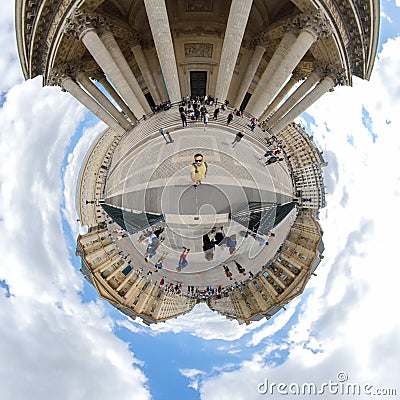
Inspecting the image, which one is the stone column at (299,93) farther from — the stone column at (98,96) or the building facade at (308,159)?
the building facade at (308,159)

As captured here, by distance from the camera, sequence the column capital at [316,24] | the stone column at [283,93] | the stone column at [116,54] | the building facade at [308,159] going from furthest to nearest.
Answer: the building facade at [308,159], the stone column at [283,93], the stone column at [116,54], the column capital at [316,24]

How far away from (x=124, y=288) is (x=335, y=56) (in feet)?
69.3

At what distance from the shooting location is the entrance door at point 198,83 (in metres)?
22.8

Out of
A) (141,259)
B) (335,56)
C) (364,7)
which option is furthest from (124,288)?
(364,7)

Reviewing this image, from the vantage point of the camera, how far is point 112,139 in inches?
1331

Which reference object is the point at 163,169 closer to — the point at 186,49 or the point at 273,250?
the point at 273,250

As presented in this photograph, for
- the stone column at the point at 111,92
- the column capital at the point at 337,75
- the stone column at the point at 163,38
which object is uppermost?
the stone column at the point at 111,92

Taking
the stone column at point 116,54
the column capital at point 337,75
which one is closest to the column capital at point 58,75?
the stone column at point 116,54

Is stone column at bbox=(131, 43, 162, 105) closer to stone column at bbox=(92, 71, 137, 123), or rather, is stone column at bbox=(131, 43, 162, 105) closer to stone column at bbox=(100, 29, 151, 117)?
stone column at bbox=(100, 29, 151, 117)

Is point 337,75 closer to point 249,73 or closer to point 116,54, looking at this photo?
point 249,73

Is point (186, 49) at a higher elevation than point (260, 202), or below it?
higher

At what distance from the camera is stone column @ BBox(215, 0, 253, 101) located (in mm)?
16250

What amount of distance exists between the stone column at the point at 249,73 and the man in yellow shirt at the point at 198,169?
10.5 meters

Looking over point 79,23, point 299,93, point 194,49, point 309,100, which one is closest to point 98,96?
point 79,23
